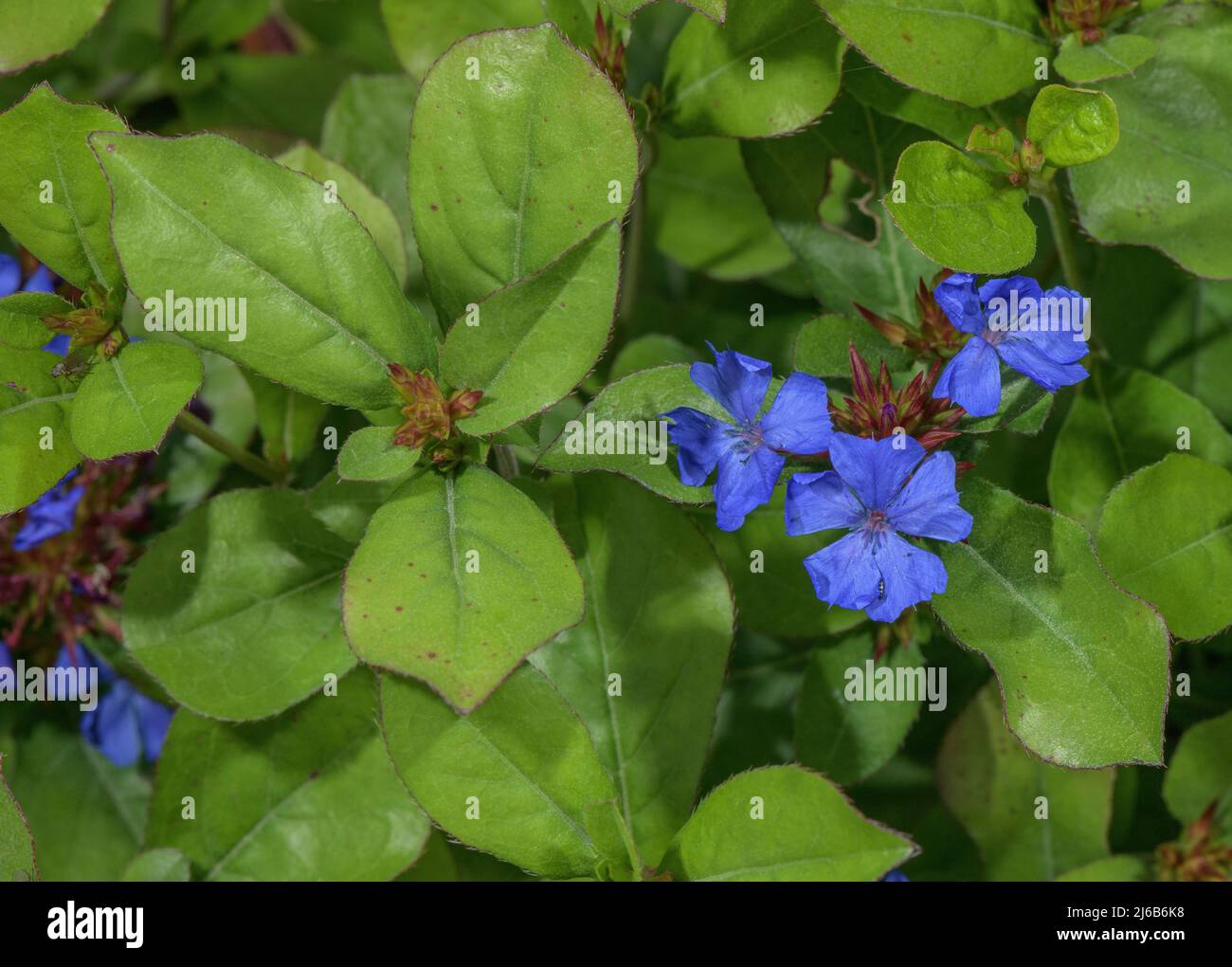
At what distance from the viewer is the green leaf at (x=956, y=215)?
138 centimetres

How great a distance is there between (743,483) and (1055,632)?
1.39 ft

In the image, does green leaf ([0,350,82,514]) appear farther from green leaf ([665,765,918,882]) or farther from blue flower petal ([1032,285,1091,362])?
blue flower petal ([1032,285,1091,362])

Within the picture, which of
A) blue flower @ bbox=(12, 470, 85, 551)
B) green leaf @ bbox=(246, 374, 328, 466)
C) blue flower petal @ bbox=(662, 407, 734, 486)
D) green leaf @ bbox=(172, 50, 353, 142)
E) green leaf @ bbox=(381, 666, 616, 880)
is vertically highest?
green leaf @ bbox=(172, 50, 353, 142)

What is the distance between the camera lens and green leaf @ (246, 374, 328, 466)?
1851 mm

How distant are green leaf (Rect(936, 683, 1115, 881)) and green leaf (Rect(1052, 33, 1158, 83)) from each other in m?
0.84

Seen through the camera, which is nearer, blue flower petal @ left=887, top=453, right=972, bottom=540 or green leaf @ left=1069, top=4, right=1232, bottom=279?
blue flower petal @ left=887, top=453, right=972, bottom=540

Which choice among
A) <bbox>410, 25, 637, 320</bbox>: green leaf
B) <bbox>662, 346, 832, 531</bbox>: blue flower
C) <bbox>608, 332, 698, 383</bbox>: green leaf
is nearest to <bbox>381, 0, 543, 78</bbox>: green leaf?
<bbox>410, 25, 637, 320</bbox>: green leaf

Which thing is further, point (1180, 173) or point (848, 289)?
point (848, 289)

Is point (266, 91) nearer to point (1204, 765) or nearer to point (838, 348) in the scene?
point (838, 348)

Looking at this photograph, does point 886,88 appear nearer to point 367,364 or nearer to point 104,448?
point 367,364

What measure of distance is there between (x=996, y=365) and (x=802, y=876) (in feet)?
1.95

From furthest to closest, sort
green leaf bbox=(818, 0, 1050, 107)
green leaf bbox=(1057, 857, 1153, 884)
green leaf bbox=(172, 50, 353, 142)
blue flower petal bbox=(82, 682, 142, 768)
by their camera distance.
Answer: green leaf bbox=(172, 50, 353, 142) < blue flower petal bbox=(82, 682, 142, 768) < green leaf bbox=(1057, 857, 1153, 884) < green leaf bbox=(818, 0, 1050, 107)
